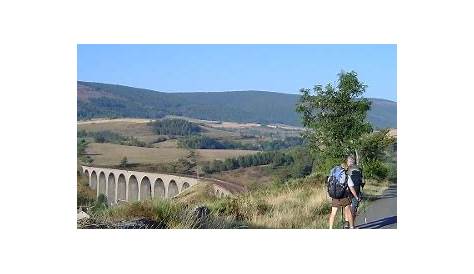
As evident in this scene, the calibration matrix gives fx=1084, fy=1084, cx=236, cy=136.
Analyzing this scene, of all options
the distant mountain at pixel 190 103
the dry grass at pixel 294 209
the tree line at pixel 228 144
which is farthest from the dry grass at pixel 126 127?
the dry grass at pixel 294 209

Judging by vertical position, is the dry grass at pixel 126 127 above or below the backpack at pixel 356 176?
above

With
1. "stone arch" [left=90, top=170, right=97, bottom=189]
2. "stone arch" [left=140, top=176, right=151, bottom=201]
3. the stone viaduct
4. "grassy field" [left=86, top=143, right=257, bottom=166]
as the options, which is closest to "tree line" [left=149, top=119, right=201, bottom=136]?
"grassy field" [left=86, top=143, right=257, bottom=166]

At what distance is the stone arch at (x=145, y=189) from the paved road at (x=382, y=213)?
359 centimetres

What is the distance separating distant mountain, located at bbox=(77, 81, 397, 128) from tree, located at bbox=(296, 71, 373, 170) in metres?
0.20

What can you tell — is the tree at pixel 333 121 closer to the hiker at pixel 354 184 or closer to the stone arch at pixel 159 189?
the hiker at pixel 354 184

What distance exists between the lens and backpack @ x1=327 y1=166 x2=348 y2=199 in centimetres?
1817

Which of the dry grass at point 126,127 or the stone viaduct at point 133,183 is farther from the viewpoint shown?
the dry grass at point 126,127

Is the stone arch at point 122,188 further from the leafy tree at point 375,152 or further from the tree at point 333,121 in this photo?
the leafy tree at point 375,152

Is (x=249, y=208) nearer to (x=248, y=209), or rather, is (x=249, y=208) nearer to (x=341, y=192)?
(x=248, y=209)

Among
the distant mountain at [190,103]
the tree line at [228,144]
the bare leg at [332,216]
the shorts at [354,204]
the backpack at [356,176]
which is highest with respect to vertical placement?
the distant mountain at [190,103]
